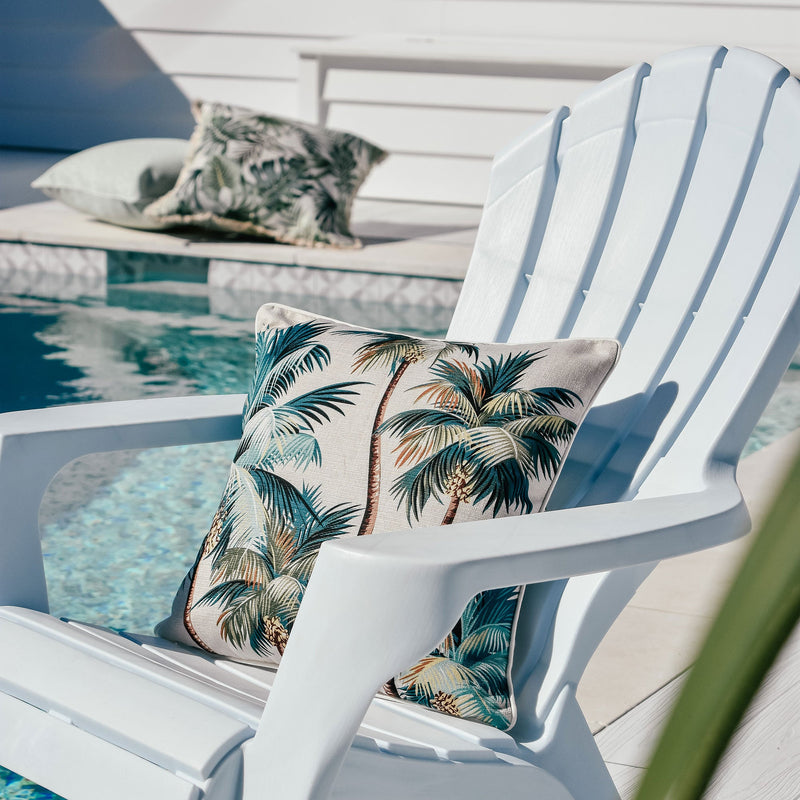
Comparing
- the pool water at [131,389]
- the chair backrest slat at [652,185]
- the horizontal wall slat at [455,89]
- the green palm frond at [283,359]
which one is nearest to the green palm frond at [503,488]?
Answer: the green palm frond at [283,359]

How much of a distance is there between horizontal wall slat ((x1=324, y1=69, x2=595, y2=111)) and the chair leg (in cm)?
528

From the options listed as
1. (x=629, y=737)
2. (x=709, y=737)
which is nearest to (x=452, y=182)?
(x=629, y=737)

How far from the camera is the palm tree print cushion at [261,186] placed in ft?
14.4

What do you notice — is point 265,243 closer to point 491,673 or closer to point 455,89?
point 455,89

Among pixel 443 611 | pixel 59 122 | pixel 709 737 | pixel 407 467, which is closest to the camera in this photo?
pixel 709 737

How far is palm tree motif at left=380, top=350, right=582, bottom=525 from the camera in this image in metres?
1.03

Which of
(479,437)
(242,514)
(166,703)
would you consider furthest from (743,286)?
(166,703)

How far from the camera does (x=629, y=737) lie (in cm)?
143

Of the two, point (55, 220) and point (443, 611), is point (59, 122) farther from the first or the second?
point (443, 611)

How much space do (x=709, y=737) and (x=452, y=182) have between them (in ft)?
A: 20.4

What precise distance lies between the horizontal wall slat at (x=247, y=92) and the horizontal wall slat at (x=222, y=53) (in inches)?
1.8

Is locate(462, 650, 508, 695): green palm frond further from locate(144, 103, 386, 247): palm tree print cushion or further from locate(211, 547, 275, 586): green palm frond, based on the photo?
locate(144, 103, 386, 247): palm tree print cushion

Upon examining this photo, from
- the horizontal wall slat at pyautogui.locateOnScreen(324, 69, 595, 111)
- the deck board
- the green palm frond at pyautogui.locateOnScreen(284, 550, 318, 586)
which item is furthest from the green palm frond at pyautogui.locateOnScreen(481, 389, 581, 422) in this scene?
the horizontal wall slat at pyautogui.locateOnScreen(324, 69, 595, 111)

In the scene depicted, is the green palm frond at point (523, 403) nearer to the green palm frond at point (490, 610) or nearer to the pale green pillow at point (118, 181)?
the green palm frond at point (490, 610)
